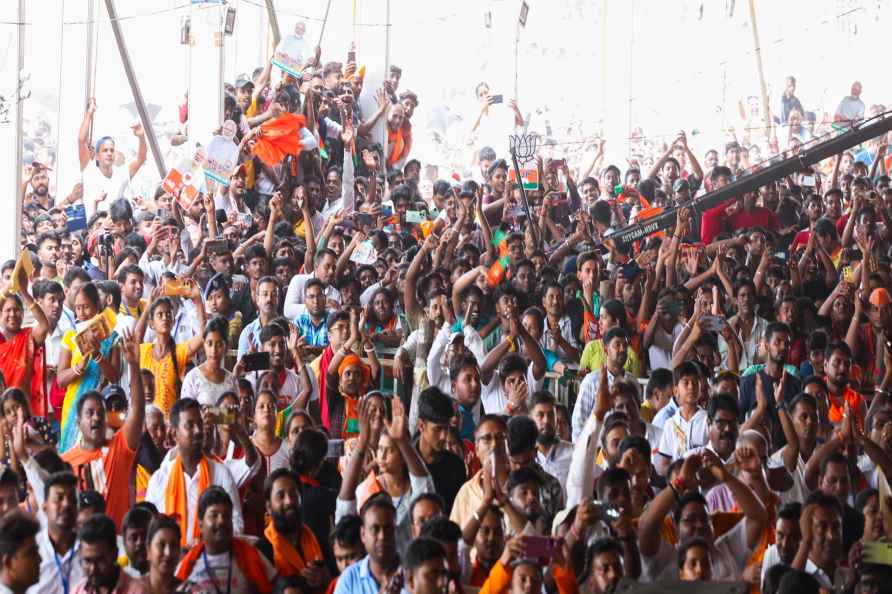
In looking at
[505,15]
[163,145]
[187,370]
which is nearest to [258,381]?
[187,370]

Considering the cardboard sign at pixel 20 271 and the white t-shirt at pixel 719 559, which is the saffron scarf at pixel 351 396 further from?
the white t-shirt at pixel 719 559

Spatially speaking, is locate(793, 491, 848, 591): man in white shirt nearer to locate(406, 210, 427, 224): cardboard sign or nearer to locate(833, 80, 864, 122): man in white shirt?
locate(406, 210, 427, 224): cardboard sign

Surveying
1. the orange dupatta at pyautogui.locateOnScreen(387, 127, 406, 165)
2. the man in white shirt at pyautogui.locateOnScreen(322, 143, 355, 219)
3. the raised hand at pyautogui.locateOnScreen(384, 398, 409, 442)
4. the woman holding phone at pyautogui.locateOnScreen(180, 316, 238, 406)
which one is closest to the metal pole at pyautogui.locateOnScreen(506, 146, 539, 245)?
the man in white shirt at pyautogui.locateOnScreen(322, 143, 355, 219)

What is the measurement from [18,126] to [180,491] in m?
5.44

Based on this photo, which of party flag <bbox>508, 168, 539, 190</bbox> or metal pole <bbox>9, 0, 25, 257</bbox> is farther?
party flag <bbox>508, 168, 539, 190</bbox>

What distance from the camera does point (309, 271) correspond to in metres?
11.2

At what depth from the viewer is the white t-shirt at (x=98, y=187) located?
14.0 metres

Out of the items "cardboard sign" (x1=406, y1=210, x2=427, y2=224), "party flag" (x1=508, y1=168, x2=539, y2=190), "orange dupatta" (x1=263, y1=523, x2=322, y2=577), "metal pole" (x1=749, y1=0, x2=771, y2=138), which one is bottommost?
"orange dupatta" (x1=263, y1=523, x2=322, y2=577)

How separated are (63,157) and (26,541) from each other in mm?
10008

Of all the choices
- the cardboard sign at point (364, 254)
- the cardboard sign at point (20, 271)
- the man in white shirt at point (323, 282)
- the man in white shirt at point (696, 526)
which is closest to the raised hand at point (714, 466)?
the man in white shirt at point (696, 526)

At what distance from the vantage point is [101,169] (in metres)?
14.2

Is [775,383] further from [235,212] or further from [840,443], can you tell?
[235,212]

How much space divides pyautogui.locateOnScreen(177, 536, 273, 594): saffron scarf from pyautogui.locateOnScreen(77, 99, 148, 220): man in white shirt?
752 centimetres

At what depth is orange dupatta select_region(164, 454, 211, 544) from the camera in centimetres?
686
